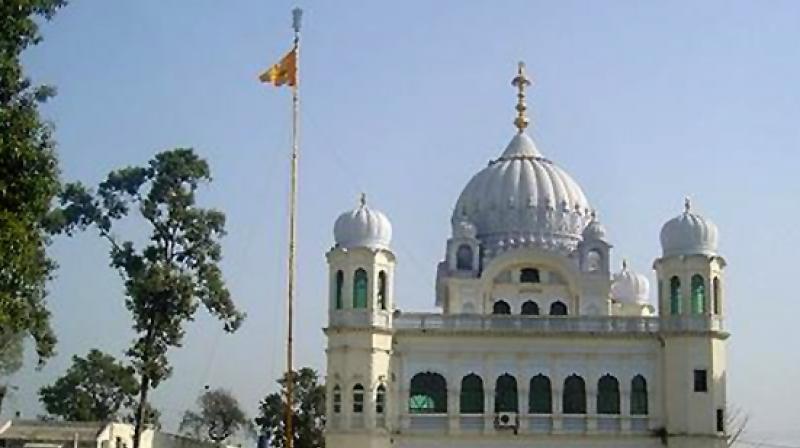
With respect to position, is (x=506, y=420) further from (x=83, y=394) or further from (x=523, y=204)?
(x=83, y=394)

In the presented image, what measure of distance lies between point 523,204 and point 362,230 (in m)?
8.06

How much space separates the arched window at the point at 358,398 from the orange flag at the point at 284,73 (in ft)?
47.0

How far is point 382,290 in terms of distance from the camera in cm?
4650

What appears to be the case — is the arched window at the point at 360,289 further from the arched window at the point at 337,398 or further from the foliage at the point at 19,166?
the foliage at the point at 19,166

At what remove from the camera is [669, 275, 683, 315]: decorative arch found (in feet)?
151

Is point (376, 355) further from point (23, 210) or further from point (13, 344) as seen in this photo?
point (23, 210)

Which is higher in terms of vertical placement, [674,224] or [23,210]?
[674,224]

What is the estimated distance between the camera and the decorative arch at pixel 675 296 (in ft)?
151

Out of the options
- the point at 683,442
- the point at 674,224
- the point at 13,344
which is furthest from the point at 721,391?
the point at 13,344

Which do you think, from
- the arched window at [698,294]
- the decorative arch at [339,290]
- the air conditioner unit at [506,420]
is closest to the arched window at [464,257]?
the decorative arch at [339,290]

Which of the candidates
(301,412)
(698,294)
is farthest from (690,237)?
(301,412)

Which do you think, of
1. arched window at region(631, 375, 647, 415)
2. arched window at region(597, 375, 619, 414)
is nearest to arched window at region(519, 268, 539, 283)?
arched window at region(597, 375, 619, 414)

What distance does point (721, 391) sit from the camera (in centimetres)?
4534

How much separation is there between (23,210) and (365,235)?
2509 centimetres
